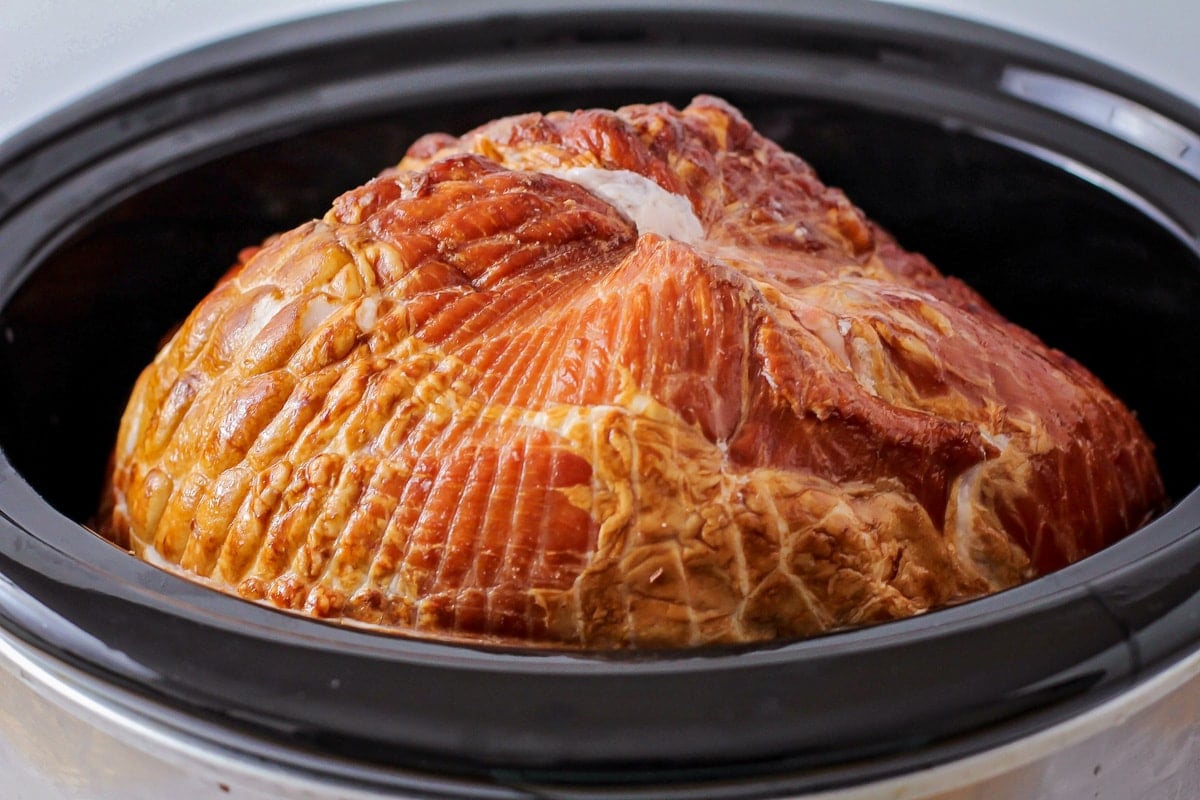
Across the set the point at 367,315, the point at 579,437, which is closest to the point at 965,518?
the point at 579,437

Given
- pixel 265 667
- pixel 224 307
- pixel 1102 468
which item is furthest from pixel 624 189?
pixel 265 667

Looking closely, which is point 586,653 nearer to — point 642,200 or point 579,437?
point 579,437

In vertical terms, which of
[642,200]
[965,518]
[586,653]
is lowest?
[586,653]

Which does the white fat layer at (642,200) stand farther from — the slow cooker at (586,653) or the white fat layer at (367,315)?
the slow cooker at (586,653)

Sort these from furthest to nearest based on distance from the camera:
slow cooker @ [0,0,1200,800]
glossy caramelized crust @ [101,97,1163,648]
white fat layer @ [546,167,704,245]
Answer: white fat layer @ [546,167,704,245], glossy caramelized crust @ [101,97,1163,648], slow cooker @ [0,0,1200,800]

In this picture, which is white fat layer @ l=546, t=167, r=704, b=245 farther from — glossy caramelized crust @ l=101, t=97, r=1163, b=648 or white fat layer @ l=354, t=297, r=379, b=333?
white fat layer @ l=354, t=297, r=379, b=333

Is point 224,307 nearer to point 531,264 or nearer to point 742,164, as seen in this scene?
point 531,264

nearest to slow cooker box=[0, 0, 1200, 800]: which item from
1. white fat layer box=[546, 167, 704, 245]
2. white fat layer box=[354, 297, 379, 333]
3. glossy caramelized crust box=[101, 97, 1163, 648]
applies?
glossy caramelized crust box=[101, 97, 1163, 648]
